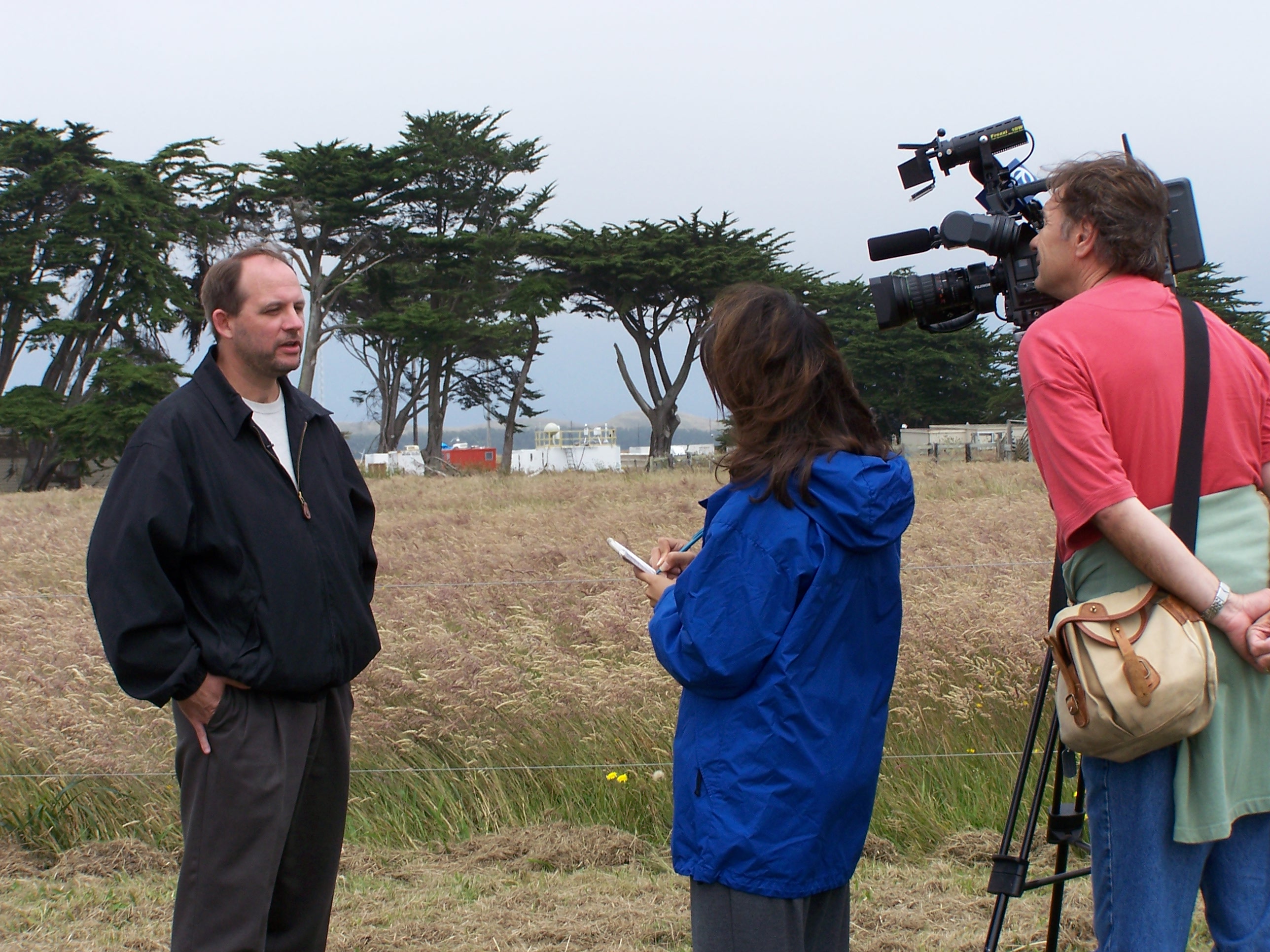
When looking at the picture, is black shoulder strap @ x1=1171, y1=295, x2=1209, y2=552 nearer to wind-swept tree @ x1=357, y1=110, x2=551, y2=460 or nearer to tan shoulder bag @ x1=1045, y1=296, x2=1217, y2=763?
tan shoulder bag @ x1=1045, y1=296, x2=1217, y2=763

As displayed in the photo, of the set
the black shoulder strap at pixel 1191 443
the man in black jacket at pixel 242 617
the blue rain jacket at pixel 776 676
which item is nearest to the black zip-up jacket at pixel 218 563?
the man in black jacket at pixel 242 617

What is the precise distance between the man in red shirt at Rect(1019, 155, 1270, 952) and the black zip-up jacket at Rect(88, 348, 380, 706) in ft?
4.75

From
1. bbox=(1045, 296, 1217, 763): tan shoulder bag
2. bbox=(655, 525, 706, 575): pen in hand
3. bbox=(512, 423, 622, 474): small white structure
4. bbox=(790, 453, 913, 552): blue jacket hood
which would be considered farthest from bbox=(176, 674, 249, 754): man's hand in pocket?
bbox=(512, 423, 622, 474): small white structure

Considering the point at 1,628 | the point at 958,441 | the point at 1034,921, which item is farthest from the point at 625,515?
the point at 958,441

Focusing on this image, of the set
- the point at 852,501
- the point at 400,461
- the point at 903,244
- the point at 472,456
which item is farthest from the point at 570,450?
the point at 852,501

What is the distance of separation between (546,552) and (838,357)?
509 cm

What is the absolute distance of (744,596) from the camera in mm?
1674

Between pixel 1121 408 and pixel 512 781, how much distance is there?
2704 millimetres

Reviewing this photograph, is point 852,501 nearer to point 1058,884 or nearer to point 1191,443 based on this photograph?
point 1191,443

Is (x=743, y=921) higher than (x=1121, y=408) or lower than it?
lower

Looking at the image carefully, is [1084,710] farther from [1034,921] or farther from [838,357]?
[1034,921]

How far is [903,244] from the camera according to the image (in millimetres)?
2490

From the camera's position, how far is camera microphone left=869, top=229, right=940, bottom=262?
2.45 m

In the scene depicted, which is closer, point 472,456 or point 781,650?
point 781,650
